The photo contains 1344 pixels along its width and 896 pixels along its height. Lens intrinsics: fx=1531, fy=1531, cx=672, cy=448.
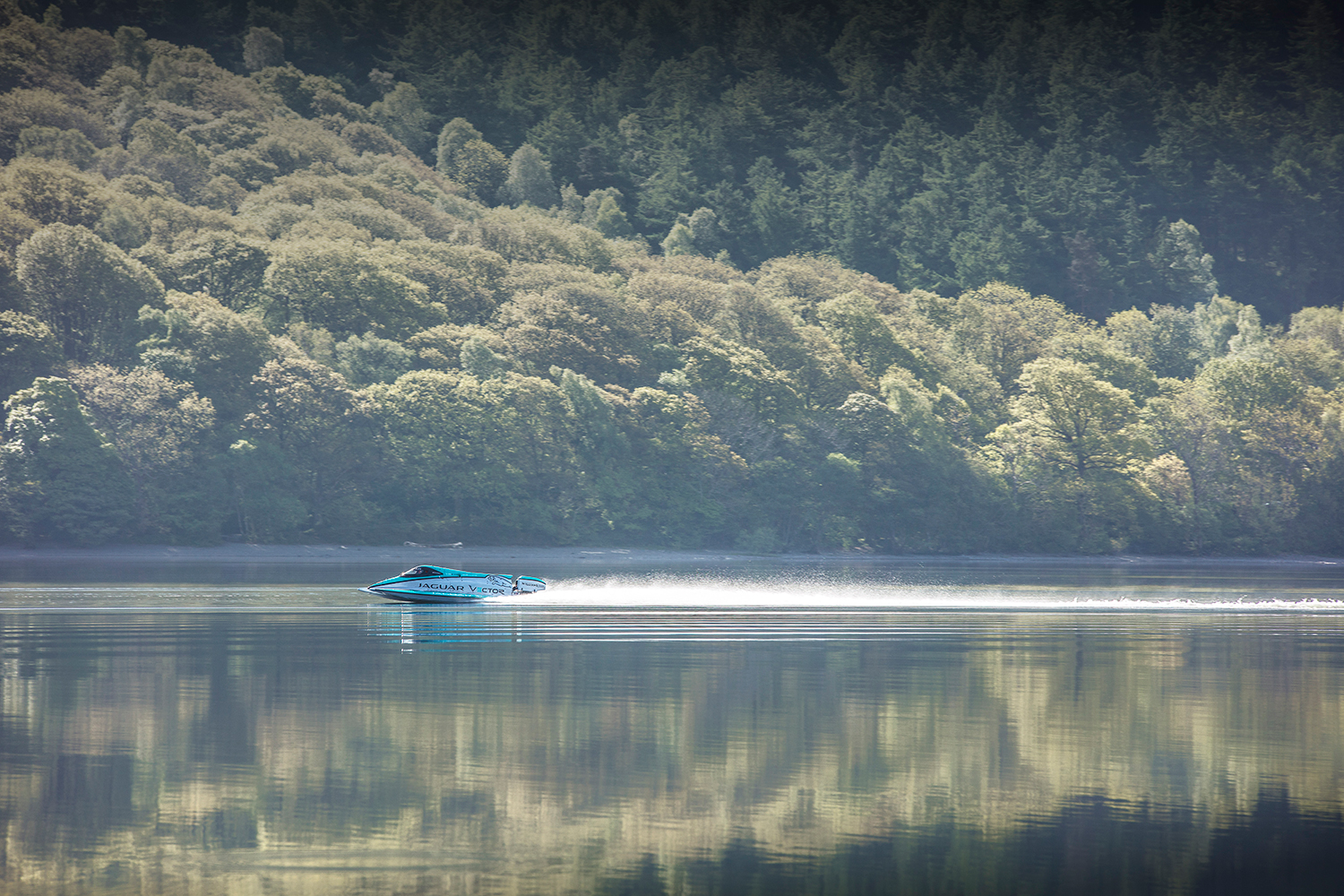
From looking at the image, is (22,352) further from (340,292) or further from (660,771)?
(660,771)

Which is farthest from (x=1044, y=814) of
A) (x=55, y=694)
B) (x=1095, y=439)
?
(x=1095, y=439)

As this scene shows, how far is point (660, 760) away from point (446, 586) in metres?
44.1

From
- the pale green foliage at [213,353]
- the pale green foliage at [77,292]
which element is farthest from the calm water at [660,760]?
the pale green foliage at [77,292]

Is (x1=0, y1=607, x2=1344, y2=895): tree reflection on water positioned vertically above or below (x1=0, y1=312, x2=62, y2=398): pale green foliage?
below

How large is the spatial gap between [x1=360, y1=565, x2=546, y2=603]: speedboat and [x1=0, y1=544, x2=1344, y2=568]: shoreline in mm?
42111

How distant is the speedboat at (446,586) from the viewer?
6800 cm

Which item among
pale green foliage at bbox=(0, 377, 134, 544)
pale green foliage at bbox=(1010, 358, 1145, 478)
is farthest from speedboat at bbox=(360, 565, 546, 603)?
pale green foliage at bbox=(1010, 358, 1145, 478)

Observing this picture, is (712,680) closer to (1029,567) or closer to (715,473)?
(1029,567)

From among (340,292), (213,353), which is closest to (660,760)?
(213,353)

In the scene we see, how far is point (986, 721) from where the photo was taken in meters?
31.9

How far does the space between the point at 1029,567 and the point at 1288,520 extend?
159 ft

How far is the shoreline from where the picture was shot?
4779 inches

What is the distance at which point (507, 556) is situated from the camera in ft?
440

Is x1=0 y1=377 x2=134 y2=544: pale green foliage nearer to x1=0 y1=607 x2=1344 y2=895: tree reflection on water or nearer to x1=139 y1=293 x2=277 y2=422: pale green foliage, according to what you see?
x1=139 y1=293 x2=277 y2=422: pale green foliage
